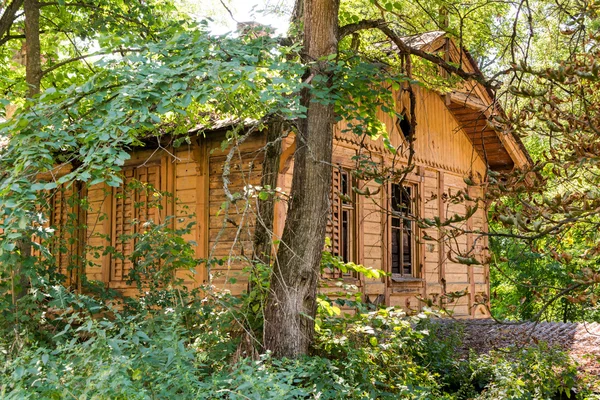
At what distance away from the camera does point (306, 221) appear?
7.44 metres

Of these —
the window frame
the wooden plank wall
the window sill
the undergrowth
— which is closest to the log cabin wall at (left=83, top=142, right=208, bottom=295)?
the wooden plank wall

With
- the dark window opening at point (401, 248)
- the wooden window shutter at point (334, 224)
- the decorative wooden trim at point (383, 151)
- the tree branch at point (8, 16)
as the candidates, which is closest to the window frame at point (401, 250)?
the dark window opening at point (401, 248)

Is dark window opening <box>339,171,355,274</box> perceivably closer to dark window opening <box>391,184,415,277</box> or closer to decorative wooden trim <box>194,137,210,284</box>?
dark window opening <box>391,184,415,277</box>

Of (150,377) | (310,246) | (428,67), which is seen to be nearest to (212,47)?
(310,246)

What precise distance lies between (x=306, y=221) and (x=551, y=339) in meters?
4.78

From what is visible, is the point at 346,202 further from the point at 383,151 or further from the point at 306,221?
the point at 383,151

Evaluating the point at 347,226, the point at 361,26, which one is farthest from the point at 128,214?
the point at 361,26

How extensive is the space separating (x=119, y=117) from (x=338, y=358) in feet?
11.3

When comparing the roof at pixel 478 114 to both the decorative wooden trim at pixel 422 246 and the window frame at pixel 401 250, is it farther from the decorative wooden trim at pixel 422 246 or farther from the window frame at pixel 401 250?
the window frame at pixel 401 250

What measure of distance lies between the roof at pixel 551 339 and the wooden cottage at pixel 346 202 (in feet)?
2.06

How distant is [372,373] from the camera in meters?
7.48

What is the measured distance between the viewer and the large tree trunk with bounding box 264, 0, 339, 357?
7.29 metres

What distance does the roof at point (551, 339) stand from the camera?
9.22 metres

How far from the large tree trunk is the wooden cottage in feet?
9.55
